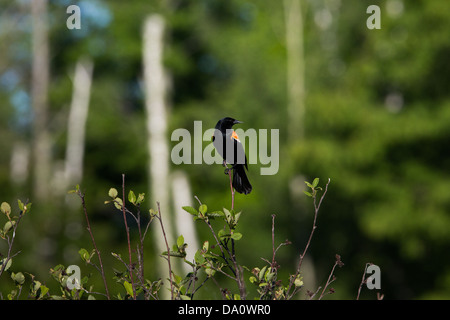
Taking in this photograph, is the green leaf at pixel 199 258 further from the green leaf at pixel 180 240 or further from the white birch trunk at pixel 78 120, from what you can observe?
the white birch trunk at pixel 78 120

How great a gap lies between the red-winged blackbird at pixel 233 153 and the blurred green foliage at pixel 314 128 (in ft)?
28.8

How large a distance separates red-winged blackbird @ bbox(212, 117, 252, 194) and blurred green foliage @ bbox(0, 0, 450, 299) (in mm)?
8770

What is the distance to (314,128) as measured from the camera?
13.9m

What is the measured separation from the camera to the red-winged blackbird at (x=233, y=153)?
2882 millimetres

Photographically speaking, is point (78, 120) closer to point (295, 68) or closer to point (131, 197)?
point (295, 68)

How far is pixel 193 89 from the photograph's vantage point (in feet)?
64.9

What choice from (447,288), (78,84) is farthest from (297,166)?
(78,84)

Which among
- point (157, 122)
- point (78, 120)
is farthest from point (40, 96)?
point (157, 122)

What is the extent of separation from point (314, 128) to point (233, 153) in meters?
11.2

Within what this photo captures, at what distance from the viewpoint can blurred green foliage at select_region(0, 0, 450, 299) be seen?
12.6 m

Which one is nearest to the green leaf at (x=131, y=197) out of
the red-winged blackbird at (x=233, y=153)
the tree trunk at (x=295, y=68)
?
the red-winged blackbird at (x=233, y=153)

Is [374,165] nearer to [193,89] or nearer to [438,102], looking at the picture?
[438,102]

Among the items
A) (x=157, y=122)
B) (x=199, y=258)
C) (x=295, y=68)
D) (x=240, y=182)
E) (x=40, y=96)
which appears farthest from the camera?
(x=40, y=96)

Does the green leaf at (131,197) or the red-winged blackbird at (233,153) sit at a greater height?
the red-winged blackbird at (233,153)
